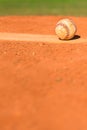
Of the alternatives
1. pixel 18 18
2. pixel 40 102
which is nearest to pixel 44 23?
pixel 18 18

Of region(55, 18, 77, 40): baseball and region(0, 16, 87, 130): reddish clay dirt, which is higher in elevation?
region(0, 16, 87, 130): reddish clay dirt

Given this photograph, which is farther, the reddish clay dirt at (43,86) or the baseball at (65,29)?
the baseball at (65,29)

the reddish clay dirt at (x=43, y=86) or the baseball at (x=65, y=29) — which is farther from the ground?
the reddish clay dirt at (x=43, y=86)

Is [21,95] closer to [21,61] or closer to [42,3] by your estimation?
[21,61]

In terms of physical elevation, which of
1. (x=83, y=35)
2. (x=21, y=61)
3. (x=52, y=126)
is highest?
(x=52, y=126)

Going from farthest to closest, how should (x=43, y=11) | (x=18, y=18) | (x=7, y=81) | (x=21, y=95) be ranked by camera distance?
(x=43, y=11) → (x=18, y=18) → (x=7, y=81) → (x=21, y=95)

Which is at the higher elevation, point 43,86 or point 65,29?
point 43,86

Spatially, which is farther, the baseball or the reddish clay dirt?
the baseball

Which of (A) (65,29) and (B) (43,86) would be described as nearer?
(B) (43,86)
